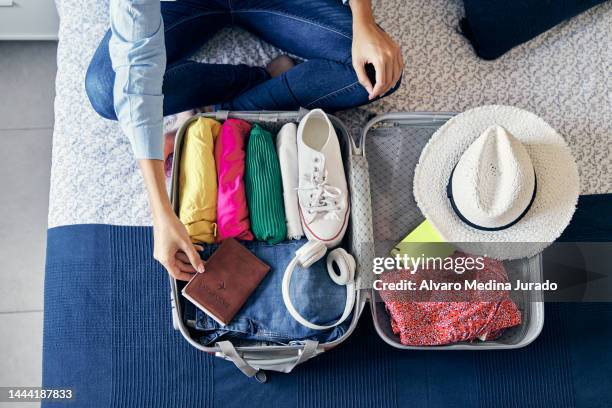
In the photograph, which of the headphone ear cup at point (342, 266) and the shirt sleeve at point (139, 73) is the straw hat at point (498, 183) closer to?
the headphone ear cup at point (342, 266)

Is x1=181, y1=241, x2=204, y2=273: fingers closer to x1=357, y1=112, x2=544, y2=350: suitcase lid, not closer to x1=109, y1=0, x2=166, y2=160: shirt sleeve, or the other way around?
x1=109, y1=0, x2=166, y2=160: shirt sleeve

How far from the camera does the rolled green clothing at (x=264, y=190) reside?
39.6 inches

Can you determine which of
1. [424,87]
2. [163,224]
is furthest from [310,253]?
[424,87]

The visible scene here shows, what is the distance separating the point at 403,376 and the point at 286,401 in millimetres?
254

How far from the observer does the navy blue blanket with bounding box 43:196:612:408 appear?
1.08m

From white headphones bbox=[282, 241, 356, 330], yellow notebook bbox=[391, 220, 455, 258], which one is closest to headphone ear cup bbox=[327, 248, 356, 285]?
white headphones bbox=[282, 241, 356, 330]

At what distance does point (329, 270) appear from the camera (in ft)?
3.29

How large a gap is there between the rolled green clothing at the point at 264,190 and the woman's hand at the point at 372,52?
237 millimetres

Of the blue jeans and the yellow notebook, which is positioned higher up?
the blue jeans

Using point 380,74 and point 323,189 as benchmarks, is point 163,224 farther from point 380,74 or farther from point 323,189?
point 380,74

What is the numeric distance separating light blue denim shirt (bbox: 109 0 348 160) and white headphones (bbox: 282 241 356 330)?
31cm

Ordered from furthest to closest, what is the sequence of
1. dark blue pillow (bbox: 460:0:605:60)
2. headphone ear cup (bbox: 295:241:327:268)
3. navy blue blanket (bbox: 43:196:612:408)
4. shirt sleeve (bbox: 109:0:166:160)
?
1. dark blue pillow (bbox: 460:0:605:60)
2. navy blue blanket (bbox: 43:196:612:408)
3. headphone ear cup (bbox: 295:241:327:268)
4. shirt sleeve (bbox: 109:0:166:160)

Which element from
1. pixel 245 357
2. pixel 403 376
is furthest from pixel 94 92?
pixel 403 376

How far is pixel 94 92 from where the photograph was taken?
1066mm
